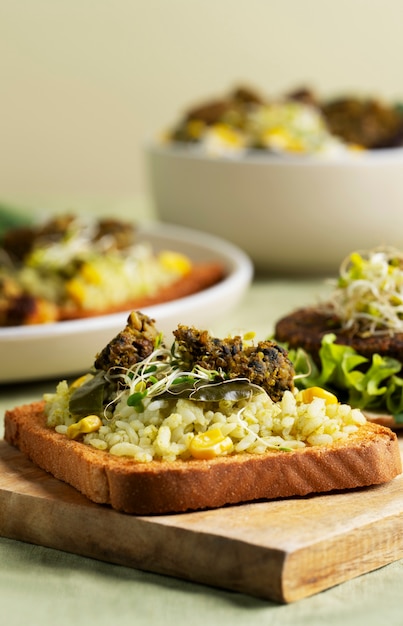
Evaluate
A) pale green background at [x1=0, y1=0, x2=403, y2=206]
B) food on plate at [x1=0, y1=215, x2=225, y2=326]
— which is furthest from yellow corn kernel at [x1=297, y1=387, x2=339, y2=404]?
pale green background at [x1=0, y1=0, x2=403, y2=206]

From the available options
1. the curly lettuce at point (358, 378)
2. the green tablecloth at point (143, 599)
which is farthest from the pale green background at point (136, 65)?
the green tablecloth at point (143, 599)

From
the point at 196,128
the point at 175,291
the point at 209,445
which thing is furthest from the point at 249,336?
the point at 196,128

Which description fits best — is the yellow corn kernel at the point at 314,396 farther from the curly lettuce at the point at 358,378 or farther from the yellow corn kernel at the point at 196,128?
the yellow corn kernel at the point at 196,128

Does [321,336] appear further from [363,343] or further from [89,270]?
[89,270]

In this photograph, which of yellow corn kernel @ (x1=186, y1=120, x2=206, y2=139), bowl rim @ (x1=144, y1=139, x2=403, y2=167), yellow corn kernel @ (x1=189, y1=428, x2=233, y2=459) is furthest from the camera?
yellow corn kernel @ (x1=186, y1=120, x2=206, y2=139)

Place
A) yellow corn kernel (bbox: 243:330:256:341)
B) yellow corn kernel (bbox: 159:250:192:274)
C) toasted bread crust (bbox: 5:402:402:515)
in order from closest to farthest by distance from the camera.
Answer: toasted bread crust (bbox: 5:402:402:515), yellow corn kernel (bbox: 243:330:256:341), yellow corn kernel (bbox: 159:250:192:274)

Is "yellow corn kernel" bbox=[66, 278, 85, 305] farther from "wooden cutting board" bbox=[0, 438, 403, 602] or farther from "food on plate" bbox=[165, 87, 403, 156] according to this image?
"wooden cutting board" bbox=[0, 438, 403, 602]

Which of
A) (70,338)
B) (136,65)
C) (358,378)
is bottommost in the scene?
(136,65)

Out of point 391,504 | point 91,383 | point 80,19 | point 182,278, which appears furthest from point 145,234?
point 80,19
